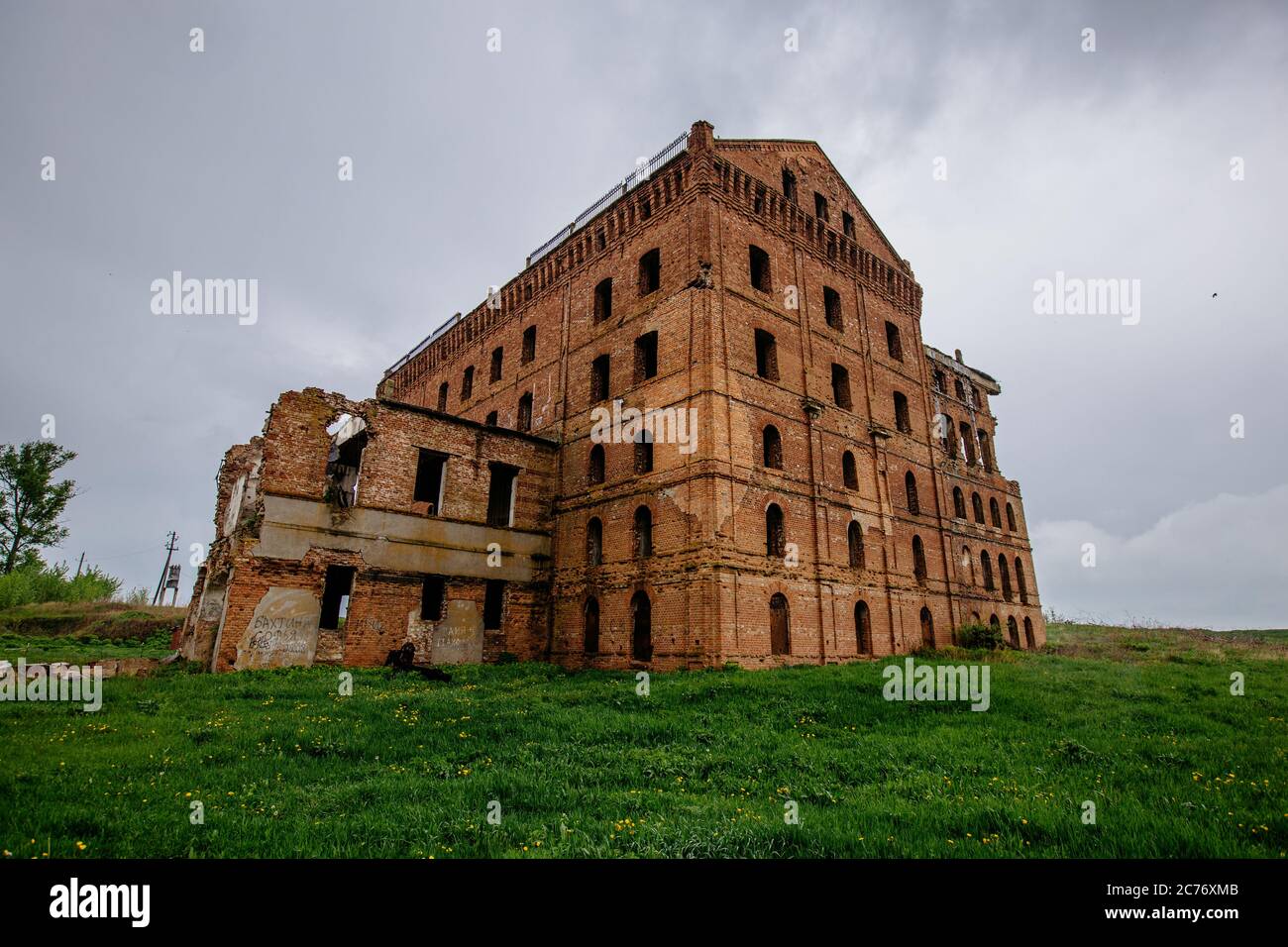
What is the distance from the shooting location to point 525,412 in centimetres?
2377

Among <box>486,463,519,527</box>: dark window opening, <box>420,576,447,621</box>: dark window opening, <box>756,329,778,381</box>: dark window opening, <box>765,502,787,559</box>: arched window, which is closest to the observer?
<box>765,502,787,559</box>: arched window

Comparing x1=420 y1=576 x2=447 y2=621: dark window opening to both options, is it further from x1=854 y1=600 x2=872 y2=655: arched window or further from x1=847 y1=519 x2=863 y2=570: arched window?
x1=847 y1=519 x2=863 y2=570: arched window

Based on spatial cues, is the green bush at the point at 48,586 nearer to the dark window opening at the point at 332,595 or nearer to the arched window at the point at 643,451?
the dark window opening at the point at 332,595

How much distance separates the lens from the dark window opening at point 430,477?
18719 mm

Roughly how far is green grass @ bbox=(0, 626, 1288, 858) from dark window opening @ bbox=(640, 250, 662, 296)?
494 inches

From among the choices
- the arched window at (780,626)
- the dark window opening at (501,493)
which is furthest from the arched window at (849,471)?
the dark window opening at (501,493)

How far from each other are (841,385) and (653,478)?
324 inches

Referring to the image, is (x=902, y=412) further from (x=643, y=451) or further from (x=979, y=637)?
(x=643, y=451)

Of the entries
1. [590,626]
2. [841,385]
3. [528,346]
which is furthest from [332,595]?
[841,385]

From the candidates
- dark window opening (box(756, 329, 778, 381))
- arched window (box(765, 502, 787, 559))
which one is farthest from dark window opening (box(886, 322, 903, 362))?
arched window (box(765, 502, 787, 559))

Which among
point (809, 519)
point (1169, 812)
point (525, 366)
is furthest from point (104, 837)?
point (525, 366)

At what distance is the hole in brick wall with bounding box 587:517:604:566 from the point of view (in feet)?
62.2
